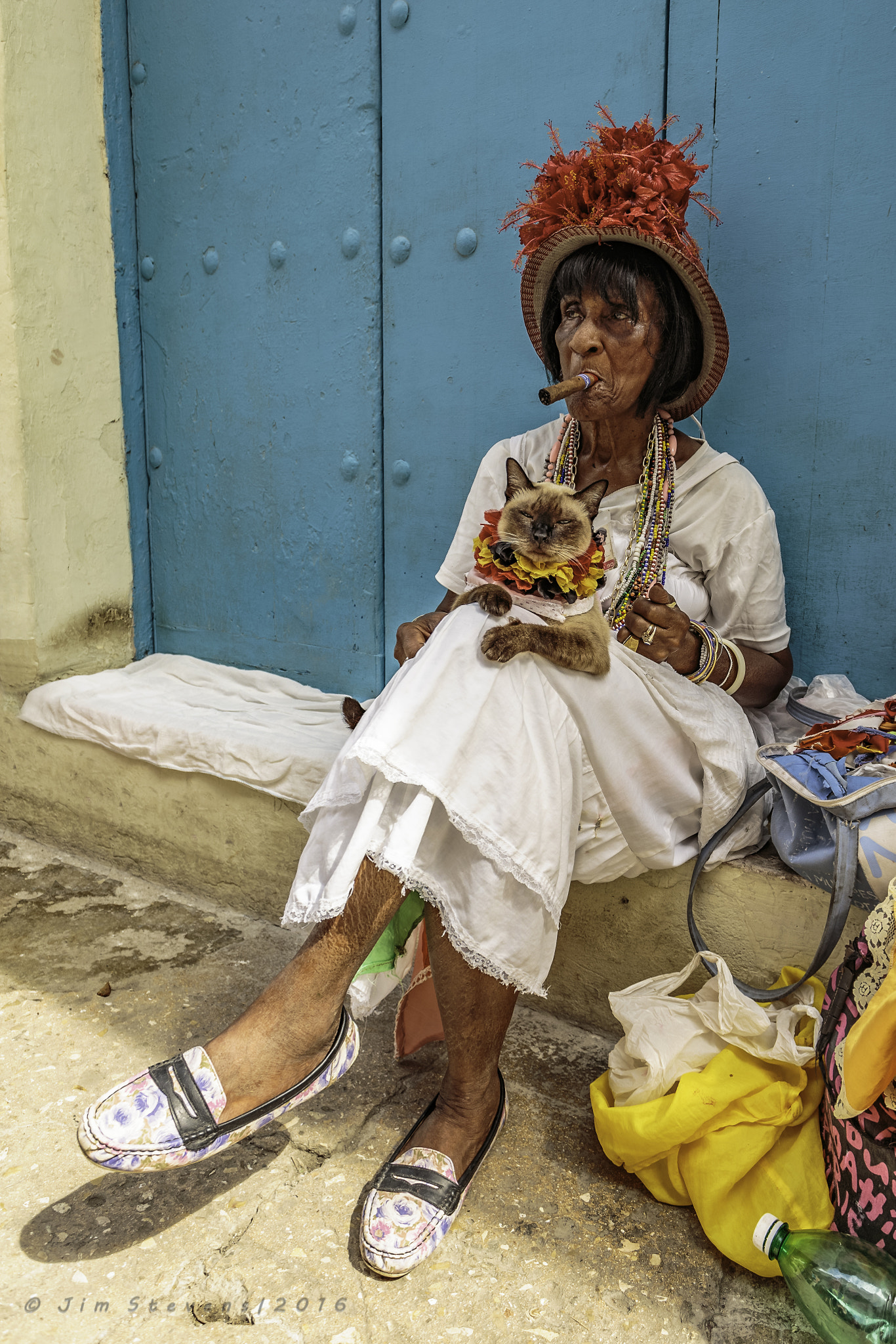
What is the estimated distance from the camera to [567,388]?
5.33 ft

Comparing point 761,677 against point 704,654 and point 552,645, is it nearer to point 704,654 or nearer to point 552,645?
point 704,654

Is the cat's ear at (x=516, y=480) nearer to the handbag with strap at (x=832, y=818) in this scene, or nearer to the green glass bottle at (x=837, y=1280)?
the handbag with strap at (x=832, y=818)

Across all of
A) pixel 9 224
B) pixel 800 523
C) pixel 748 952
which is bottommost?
pixel 748 952

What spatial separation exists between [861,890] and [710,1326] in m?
0.63

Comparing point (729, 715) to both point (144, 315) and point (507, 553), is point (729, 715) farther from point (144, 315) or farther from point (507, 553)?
point (144, 315)

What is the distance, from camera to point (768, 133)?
6.12ft

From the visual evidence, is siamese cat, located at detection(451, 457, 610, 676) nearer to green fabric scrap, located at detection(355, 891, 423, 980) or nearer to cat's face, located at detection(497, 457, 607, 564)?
cat's face, located at detection(497, 457, 607, 564)

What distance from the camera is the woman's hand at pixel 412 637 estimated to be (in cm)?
177

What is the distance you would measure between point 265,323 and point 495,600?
1601 mm

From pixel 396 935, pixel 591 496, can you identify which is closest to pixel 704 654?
pixel 591 496

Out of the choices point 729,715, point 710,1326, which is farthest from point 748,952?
point 710,1326

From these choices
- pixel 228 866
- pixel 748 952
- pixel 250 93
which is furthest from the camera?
pixel 250 93

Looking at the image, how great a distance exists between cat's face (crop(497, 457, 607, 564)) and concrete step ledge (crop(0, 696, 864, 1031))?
0.65m

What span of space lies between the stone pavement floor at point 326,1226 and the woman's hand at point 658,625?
819 millimetres
